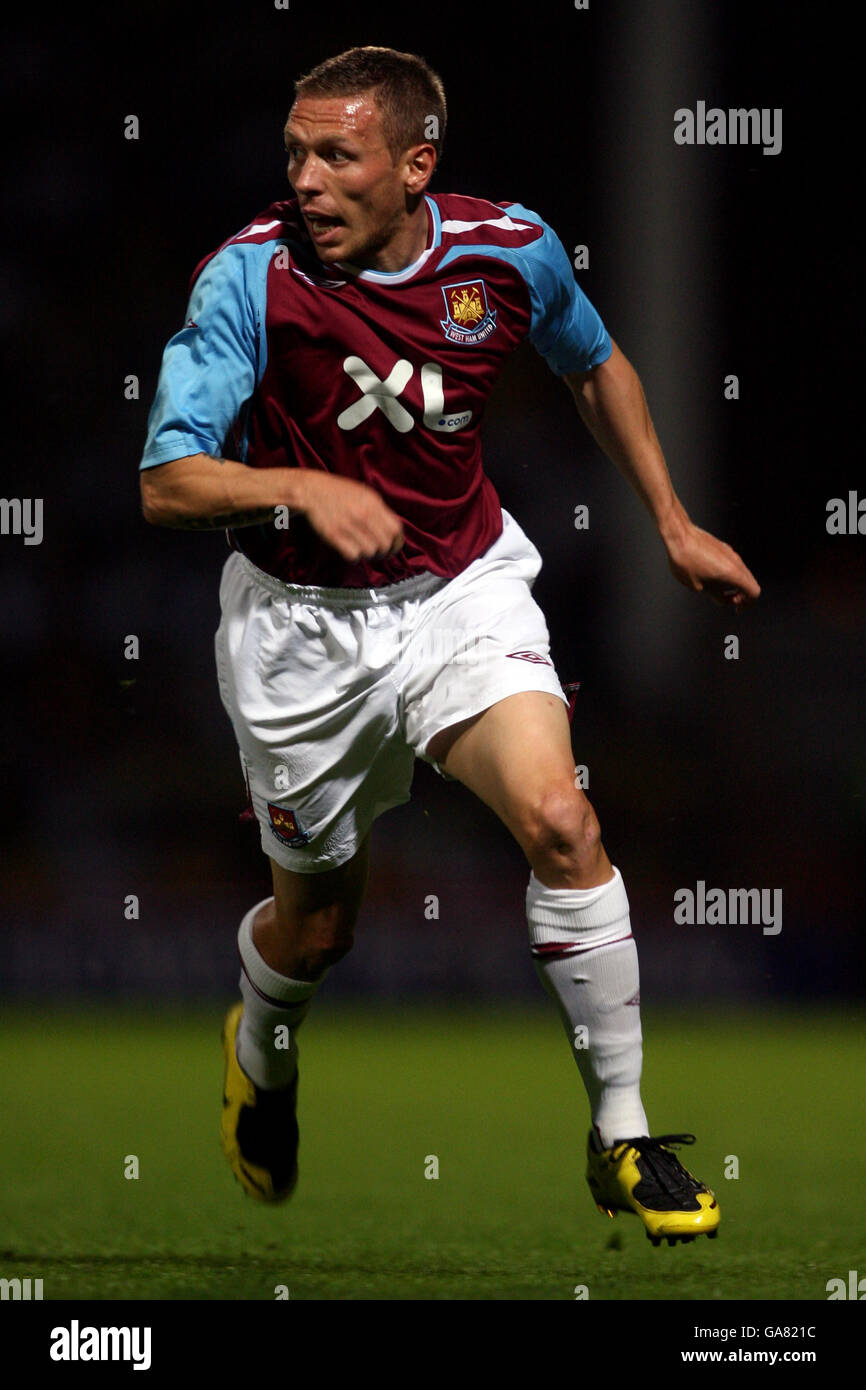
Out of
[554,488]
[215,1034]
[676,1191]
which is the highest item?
[554,488]

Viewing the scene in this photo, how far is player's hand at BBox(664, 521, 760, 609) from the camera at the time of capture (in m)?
3.71

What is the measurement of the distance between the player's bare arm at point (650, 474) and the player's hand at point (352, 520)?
0.84m

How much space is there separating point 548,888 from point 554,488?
4.18 m

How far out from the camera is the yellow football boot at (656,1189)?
3184 mm

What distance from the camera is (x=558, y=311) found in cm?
388

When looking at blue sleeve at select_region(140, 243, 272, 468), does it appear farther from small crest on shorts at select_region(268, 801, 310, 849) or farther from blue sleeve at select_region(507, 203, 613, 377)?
small crest on shorts at select_region(268, 801, 310, 849)

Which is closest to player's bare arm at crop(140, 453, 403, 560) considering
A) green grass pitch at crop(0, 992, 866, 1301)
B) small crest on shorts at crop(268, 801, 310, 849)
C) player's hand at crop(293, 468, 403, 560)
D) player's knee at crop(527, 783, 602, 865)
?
player's hand at crop(293, 468, 403, 560)

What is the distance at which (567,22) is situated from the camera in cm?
760

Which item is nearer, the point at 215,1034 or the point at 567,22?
the point at 215,1034

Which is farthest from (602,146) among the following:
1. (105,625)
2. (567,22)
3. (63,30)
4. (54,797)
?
(54,797)

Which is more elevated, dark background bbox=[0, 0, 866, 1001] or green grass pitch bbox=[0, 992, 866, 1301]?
dark background bbox=[0, 0, 866, 1001]

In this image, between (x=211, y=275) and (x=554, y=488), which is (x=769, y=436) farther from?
(x=211, y=275)

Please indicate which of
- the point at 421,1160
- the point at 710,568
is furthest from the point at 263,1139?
the point at 710,568

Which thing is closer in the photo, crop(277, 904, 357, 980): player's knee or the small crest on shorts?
the small crest on shorts
